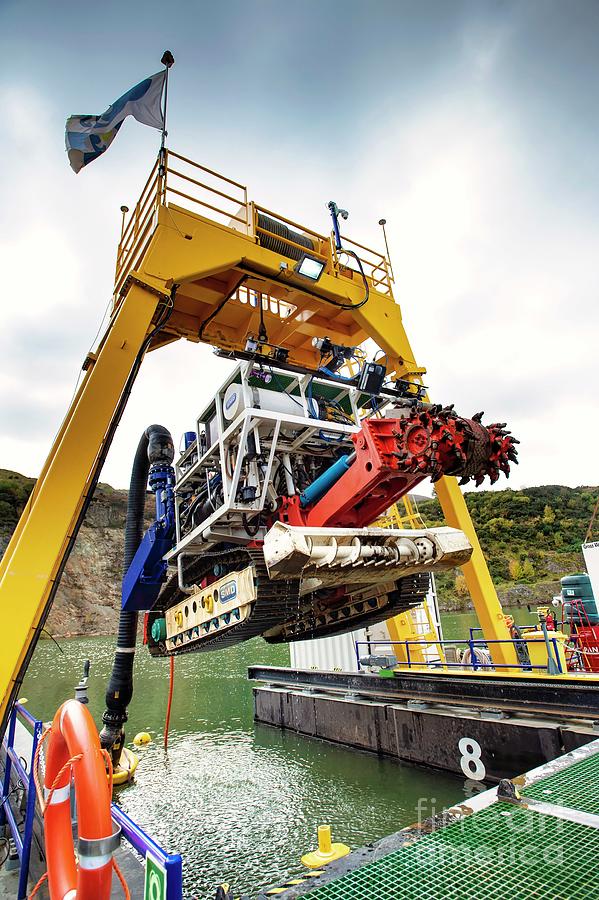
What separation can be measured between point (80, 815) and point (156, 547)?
4.84 meters

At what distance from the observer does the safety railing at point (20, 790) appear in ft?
11.0

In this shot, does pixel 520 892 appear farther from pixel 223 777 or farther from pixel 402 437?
pixel 223 777

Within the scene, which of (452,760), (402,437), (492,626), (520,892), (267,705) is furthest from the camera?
(267,705)

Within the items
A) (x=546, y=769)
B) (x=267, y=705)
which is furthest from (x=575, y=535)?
(x=546, y=769)

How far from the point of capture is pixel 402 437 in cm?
365

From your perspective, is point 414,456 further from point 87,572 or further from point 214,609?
Answer: point 87,572

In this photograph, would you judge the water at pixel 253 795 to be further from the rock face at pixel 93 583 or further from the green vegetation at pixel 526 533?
the green vegetation at pixel 526 533

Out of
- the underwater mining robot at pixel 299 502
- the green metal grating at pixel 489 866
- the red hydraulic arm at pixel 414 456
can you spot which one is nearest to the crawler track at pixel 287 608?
the underwater mining robot at pixel 299 502

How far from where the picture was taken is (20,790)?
14.5 feet

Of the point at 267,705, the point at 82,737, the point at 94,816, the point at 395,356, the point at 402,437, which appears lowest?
the point at 267,705

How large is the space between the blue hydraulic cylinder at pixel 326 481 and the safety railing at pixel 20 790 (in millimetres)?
2763

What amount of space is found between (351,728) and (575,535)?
6298cm

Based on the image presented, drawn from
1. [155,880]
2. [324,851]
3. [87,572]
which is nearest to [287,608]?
[324,851]

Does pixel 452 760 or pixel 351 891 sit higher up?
pixel 351 891
